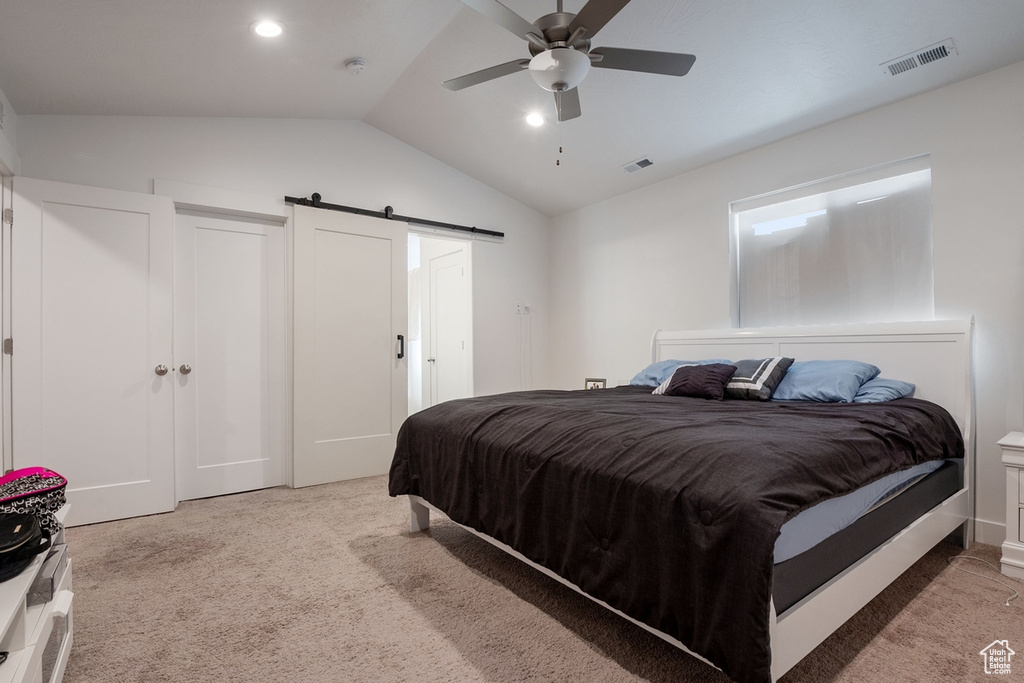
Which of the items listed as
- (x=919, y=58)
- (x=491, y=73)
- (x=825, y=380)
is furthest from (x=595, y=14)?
(x=825, y=380)

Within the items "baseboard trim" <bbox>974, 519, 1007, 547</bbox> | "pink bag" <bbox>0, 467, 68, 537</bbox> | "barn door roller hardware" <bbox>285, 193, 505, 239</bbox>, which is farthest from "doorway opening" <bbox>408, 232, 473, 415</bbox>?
"baseboard trim" <bbox>974, 519, 1007, 547</bbox>

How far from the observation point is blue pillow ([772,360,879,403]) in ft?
8.78

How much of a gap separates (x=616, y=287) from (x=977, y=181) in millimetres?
2569

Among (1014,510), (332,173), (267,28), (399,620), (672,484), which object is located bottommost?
(399,620)

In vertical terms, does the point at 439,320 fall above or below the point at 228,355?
above

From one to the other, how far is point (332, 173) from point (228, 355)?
5.39 ft

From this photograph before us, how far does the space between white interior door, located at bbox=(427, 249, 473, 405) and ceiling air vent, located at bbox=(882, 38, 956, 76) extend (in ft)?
11.6

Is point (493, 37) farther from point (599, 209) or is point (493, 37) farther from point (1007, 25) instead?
point (1007, 25)

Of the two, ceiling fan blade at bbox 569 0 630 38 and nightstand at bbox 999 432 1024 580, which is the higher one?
ceiling fan blade at bbox 569 0 630 38

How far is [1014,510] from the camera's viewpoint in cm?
222

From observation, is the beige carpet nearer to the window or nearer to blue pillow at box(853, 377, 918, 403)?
blue pillow at box(853, 377, 918, 403)

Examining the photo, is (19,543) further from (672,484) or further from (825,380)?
(825,380)

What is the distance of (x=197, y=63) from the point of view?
282 centimetres

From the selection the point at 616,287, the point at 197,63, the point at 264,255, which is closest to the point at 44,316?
the point at 264,255
